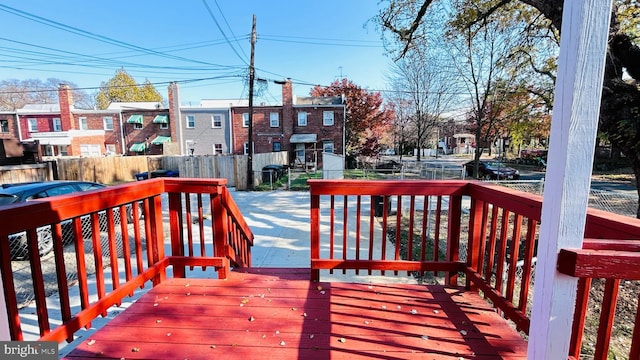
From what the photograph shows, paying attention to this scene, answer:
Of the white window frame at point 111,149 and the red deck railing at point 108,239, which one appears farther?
the white window frame at point 111,149

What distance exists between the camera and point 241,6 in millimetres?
11766

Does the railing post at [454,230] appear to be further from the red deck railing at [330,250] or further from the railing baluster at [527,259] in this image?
the railing baluster at [527,259]

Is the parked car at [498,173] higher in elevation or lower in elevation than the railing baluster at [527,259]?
lower

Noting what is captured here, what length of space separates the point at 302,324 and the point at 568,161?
176cm

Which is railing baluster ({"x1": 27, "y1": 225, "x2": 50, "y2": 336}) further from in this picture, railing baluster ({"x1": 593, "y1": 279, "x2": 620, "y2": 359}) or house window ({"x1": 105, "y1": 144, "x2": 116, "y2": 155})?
house window ({"x1": 105, "y1": 144, "x2": 116, "y2": 155})

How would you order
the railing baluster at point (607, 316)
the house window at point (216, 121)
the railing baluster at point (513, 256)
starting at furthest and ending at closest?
the house window at point (216, 121) < the railing baluster at point (513, 256) < the railing baluster at point (607, 316)

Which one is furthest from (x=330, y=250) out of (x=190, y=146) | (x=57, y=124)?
(x=57, y=124)

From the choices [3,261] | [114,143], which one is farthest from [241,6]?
[114,143]

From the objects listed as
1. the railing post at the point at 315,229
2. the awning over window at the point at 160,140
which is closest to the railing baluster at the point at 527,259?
the railing post at the point at 315,229

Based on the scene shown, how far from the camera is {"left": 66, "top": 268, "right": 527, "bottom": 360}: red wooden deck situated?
1.70 m

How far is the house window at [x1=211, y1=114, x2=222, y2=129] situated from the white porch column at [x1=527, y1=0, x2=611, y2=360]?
22.4 meters

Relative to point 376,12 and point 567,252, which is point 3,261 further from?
point 376,12

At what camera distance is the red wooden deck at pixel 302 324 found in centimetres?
170

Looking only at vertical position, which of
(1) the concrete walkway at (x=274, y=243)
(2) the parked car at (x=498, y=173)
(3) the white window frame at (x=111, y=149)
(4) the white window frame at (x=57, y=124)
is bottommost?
(1) the concrete walkway at (x=274, y=243)
